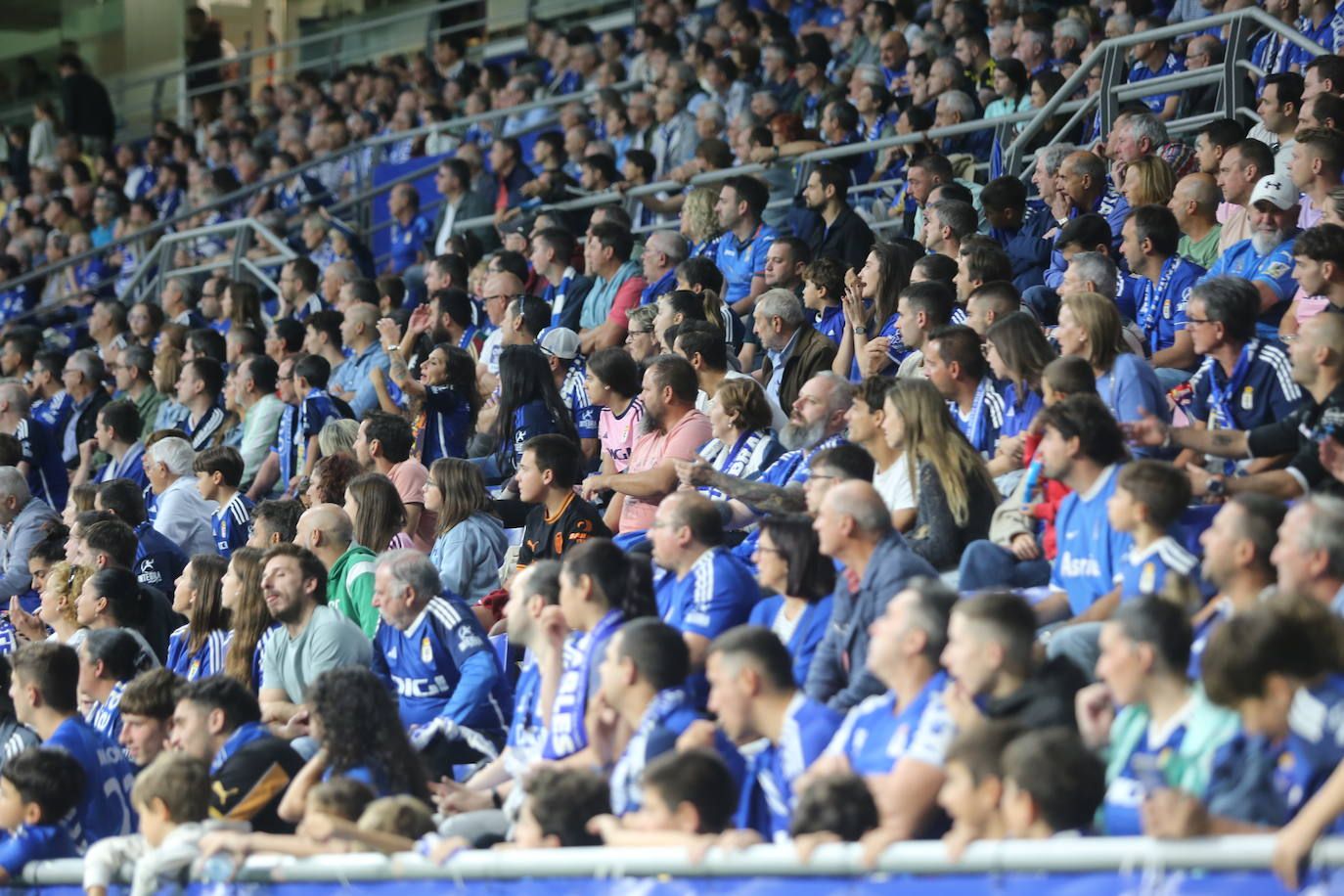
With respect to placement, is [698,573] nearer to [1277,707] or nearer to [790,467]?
[790,467]

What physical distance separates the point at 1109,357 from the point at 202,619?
369cm

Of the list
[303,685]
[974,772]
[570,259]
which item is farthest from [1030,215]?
[974,772]

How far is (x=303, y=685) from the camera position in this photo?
7.10 m

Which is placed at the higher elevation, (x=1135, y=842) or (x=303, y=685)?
(x=1135, y=842)

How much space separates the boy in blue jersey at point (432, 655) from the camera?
6637 millimetres

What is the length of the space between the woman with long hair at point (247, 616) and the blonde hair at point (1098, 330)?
127 inches

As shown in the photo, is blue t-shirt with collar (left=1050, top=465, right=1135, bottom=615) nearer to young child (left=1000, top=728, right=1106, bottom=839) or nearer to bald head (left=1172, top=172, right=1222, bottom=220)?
young child (left=1000, top=728, right=1106, bottom=839)

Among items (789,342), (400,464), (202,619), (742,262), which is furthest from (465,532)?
(742,262)

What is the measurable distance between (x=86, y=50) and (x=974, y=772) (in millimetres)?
20534

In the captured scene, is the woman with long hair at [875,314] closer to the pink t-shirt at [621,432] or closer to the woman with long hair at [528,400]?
the pink t-shirt at [621,432]

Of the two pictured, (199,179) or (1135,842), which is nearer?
(1135,842)

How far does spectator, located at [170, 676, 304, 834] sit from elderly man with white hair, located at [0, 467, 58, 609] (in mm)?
3581

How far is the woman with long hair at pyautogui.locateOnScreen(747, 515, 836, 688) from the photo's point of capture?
5.88 m

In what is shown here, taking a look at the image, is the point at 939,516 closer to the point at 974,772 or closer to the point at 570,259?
the point at 974,772
